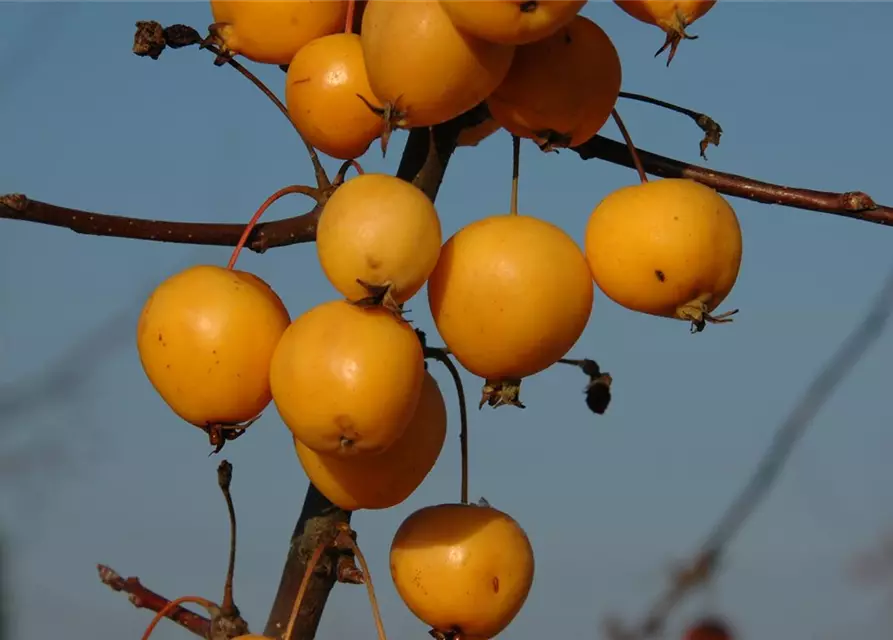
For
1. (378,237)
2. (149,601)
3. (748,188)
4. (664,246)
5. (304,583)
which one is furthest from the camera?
(149,601)

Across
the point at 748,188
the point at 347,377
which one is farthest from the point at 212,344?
the point at 748,188

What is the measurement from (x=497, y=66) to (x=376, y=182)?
0.57 ft

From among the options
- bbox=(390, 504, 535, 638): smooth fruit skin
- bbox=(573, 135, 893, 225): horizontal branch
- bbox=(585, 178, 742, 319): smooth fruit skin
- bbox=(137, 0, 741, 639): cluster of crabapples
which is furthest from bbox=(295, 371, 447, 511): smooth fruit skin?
bbox=(573, 135, 893, 225): horizontal branch

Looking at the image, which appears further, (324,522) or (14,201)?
(324,522)

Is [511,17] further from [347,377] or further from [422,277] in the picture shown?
[347,377]

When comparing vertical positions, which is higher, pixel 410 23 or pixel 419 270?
pixel 410 23

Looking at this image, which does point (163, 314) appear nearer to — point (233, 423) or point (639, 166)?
point (233, 423)

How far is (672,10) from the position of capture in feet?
4.25

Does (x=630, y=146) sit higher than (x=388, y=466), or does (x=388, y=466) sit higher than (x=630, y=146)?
(x=630, y=146)

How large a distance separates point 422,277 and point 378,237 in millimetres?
71

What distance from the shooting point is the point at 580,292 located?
126cm

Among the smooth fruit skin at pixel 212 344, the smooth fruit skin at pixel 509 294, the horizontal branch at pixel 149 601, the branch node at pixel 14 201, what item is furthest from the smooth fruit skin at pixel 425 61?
the horizontal branch at pixel 149 601

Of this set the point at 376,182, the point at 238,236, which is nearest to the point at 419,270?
the point at 376,182

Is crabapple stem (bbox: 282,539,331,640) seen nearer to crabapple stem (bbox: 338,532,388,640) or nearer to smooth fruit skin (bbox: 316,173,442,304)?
crabapple stem (bbox: 338,532,388,640)
